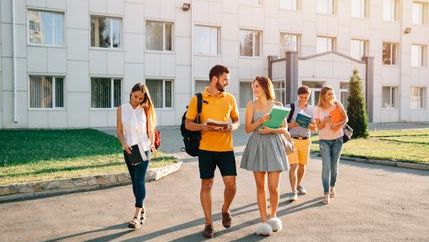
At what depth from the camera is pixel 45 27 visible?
22562 millimetres

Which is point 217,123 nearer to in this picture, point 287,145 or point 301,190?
point 287,145

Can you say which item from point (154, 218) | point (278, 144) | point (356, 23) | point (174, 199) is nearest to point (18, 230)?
point (154, 218)

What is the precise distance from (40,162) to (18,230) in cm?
509

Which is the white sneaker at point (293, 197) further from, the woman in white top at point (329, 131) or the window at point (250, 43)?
the window at point (250, 43)

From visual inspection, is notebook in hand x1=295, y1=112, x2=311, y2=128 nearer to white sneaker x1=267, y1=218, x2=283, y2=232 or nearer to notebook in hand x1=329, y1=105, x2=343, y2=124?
notebook in hand x1=329, y1=105, x2=343, y2=124

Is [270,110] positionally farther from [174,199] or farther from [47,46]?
[47,46]

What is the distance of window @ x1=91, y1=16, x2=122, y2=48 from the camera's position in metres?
23.6

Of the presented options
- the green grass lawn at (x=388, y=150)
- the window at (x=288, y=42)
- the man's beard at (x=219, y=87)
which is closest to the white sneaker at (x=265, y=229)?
the man's beard at (x=219, y=87)

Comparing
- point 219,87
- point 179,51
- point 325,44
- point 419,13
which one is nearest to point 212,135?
point 219,87

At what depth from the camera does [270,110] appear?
5.58 metres

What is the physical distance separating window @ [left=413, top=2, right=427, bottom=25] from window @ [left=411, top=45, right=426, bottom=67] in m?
1.83

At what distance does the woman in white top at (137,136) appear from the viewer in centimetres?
587

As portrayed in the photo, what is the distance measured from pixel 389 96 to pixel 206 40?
1445cm

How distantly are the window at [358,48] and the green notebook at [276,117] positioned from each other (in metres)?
27.0
